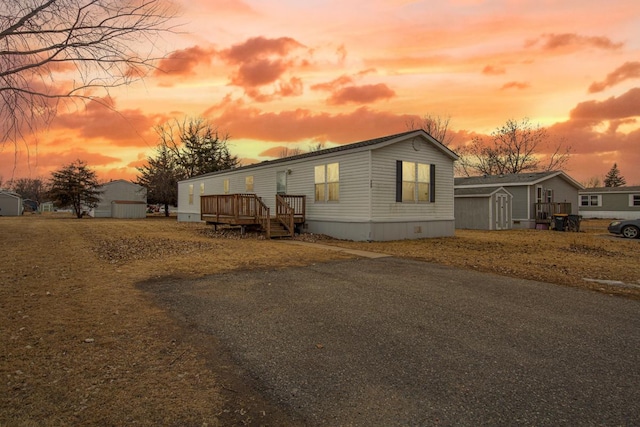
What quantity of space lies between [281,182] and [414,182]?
6.96 meters

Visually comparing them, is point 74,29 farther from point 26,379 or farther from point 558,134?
point 558,134

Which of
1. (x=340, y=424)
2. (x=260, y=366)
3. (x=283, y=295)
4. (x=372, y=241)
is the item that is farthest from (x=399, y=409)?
(x=372, y=241)

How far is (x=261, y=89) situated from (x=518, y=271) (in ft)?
32.8

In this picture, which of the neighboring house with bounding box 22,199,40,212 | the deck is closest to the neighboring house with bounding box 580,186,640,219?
the deck

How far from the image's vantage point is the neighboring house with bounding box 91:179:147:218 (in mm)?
43344

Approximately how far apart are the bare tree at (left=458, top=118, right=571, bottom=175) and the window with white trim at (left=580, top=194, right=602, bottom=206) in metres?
4.51

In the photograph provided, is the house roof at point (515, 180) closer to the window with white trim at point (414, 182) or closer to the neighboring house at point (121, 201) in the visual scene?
the window with white trim at point (414, 182)

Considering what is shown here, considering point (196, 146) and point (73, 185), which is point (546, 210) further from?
point (73, 185)

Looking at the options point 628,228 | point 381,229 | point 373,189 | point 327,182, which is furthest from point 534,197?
point 327,182

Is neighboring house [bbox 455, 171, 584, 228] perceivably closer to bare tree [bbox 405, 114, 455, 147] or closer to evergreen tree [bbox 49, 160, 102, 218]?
bare tree [bbox 405, 114, 455, 147]

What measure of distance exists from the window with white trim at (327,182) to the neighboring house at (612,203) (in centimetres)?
3415

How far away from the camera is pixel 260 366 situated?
3459 mm

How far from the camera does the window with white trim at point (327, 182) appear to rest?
15805 millimetres

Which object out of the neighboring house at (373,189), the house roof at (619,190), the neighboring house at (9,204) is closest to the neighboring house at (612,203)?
the house roof at (619,190)
